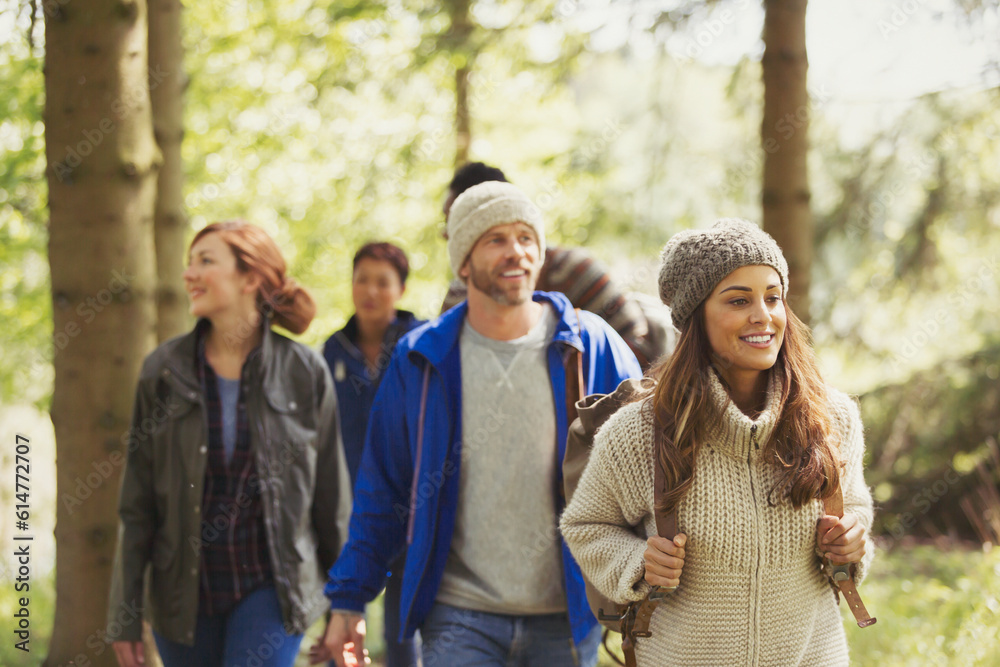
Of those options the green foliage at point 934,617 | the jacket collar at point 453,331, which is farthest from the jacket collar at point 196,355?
the green foliage at point 934,617

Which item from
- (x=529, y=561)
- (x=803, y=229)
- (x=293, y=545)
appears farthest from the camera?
(x=803, y=229)

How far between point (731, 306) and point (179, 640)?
2.74 metres

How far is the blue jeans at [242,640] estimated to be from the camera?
371 cm

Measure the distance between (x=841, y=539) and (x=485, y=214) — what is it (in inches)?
75.8

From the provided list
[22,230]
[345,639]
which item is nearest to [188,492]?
[345,639]

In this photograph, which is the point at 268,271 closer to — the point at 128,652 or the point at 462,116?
the point at 128,652

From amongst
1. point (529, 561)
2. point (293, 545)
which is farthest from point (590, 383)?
point (293, 545)

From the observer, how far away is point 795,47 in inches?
249

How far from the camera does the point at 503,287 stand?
3.56 m

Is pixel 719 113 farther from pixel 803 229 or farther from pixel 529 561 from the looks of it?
pixel 529 561

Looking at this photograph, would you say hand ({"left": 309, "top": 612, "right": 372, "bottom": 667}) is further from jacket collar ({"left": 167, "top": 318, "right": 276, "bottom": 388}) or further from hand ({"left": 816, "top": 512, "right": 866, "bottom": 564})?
hand ({"left": 816, "top": 512, "right": 866, "bottom": 564})

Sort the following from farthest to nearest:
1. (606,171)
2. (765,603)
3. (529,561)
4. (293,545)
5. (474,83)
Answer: (474,83) → (606,171) → (293,545) → (529,561) → (765,603)

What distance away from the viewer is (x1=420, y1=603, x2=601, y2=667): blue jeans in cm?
333

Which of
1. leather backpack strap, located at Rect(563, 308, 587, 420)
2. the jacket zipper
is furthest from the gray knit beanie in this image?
the jacket zipper
